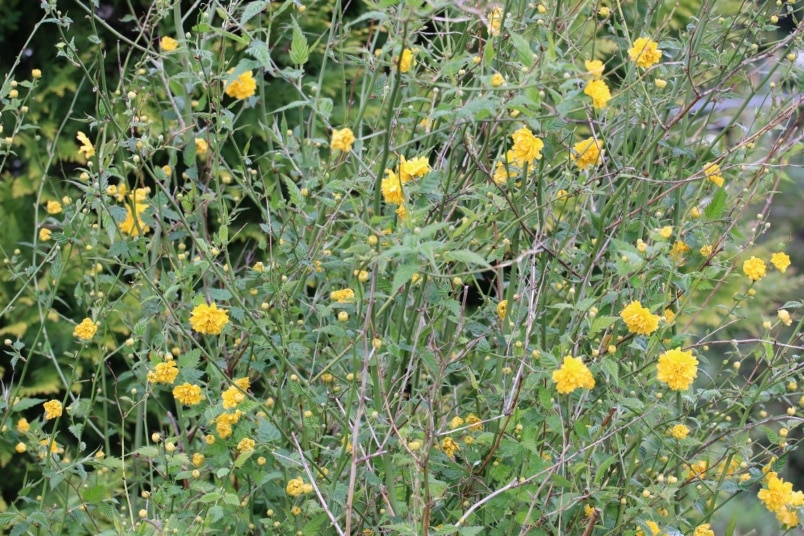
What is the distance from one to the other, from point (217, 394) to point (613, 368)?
0.89m

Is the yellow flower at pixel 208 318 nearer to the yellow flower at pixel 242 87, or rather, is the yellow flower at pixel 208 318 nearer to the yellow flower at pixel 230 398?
the yellow flower at pixel 230 398

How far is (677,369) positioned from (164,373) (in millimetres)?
985

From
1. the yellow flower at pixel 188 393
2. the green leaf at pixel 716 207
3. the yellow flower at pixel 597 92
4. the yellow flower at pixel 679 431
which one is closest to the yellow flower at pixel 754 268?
the green leaf at pixel 716 207

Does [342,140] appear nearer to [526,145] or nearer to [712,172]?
[526,145]

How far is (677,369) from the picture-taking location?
1.49 metres

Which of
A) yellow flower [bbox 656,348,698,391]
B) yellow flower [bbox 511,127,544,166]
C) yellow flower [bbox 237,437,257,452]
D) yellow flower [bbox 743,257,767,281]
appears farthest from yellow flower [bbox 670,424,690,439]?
yellow flower [bbox 237,437,257,452]

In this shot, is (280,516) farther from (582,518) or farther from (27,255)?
(27,255)

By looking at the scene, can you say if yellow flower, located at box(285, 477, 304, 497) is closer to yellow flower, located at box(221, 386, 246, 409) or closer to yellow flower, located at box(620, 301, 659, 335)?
yellow flower, located at box(221, 386, 246, 409)

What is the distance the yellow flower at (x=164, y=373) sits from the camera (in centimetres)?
171

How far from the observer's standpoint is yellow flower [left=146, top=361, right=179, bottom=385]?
1707 mm

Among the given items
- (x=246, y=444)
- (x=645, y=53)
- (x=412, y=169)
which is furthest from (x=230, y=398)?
(x=645, y=53)

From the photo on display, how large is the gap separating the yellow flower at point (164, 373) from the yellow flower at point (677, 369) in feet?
3.09

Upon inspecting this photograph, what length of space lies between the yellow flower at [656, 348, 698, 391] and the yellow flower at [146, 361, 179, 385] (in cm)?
94

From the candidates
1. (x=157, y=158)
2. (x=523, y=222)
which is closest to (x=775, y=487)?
(x=523, y=222)
